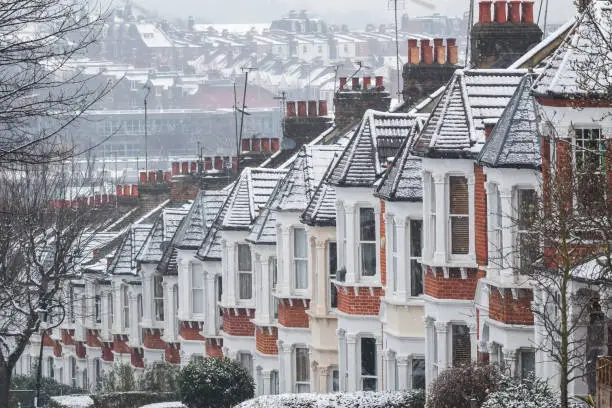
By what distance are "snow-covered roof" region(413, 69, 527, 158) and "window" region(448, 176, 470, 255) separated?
475mm

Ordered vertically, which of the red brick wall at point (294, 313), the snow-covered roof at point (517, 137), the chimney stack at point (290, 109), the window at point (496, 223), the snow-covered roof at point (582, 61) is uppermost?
the snow-covered roof at point (582, 61)

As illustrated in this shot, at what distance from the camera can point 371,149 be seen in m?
39.2

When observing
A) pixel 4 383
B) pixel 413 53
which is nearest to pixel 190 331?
pixel 4 383

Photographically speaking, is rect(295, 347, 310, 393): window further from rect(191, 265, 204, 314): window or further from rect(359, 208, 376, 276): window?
rect(191, 265, 204, 314): window

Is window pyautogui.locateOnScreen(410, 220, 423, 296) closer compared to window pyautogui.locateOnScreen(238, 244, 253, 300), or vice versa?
window pyautogui.locateOnScreen(410, 220, 423, 296)

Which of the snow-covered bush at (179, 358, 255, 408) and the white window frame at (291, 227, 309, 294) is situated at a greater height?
the white window frame at (291, 227, 309, 294)

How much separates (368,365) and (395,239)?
135 inches

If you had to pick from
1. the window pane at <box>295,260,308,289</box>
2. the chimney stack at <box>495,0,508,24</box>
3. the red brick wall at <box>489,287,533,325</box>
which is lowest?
the window pane at <box>295,260,308,289</box>

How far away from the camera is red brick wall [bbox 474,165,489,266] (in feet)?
106

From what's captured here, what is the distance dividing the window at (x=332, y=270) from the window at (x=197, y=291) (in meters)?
10.6

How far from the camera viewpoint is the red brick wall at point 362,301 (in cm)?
3875

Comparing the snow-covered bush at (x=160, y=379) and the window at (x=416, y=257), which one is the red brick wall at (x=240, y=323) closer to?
the snow-covered bush at (x=160, y=379)

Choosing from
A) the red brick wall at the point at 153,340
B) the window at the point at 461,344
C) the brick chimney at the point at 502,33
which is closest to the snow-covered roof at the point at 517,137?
the window at the point at 461,344

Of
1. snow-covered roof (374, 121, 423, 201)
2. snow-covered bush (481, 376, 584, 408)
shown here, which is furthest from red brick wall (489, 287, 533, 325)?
snow-covered roof (374, 121, 423, 201)
